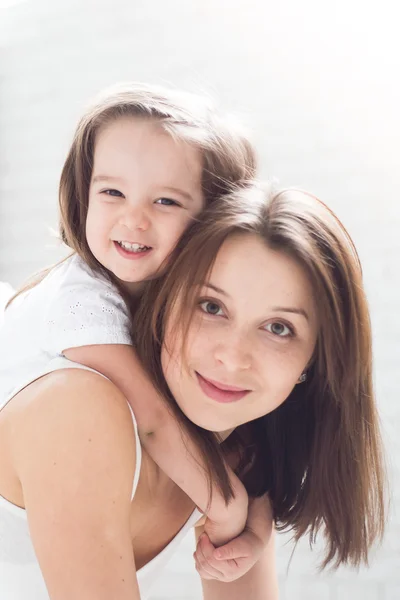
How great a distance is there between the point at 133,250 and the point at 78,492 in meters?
0.40

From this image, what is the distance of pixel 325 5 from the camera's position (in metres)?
2.15

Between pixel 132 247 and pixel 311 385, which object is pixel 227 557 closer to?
pixel 311 385

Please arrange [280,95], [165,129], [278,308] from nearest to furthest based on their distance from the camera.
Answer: [278,308]
[165,129]
[280,95]

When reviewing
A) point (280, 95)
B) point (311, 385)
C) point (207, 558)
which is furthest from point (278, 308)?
point (280, 95)

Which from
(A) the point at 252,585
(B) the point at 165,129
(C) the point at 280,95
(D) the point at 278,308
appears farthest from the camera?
(C) the point at 280,95

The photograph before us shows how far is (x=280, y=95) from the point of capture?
7.32 feet

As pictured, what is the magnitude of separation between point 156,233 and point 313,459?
458 millimetres

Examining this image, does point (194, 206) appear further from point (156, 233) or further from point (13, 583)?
point (13, 583)

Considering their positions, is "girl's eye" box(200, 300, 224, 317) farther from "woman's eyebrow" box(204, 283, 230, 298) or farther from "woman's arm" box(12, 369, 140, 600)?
"woman's arm" box(12, 369, 140, 600)

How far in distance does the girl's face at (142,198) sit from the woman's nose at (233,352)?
0.56 feet

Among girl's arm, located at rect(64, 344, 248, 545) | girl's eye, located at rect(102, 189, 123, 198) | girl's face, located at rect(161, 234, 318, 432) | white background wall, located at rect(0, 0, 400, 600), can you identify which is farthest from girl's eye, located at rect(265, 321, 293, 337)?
white background wall, located at rect(0, 0, 400, 600)

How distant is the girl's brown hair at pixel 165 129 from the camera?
1202 mm

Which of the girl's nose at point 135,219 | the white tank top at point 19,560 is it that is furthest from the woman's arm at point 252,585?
the girl's nose at point 135,219

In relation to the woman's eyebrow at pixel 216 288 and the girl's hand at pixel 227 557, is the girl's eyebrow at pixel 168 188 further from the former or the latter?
the girl's hand at pixel 227 557
